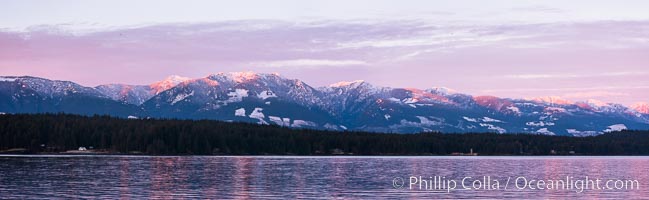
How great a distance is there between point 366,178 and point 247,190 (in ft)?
99.9

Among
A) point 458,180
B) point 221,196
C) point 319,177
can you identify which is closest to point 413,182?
point 458,180

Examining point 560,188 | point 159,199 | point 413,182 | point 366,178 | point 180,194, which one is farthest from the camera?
point 366,178

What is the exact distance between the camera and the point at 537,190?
345ft

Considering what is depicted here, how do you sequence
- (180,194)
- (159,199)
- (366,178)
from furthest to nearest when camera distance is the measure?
(366,178), (180,194), (159,199)

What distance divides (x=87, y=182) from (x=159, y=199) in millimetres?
28379

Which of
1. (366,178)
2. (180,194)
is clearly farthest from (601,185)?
(180,194)

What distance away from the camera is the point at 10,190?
95.4 m

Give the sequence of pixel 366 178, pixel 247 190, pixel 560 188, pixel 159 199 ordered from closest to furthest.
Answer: pixel 159 199 → pixel 247 190 → pixel 560 188 → pixel 366 178

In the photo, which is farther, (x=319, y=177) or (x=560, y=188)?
(x=319, y=177)

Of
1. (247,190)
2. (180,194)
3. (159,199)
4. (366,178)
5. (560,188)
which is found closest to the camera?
(159,199)

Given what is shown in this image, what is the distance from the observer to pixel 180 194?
92.5 metres

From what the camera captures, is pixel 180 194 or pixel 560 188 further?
pixel 560 188

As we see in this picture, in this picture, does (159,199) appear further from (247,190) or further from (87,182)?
(87,182)

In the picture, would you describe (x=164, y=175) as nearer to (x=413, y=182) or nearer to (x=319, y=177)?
(x=319, y=177)
